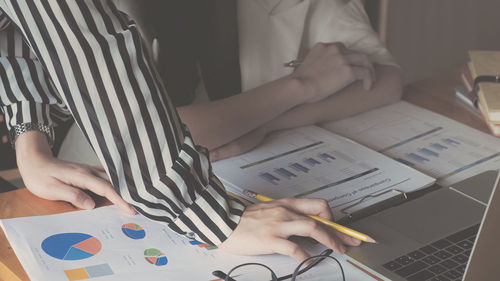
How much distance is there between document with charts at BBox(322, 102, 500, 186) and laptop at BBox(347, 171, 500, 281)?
0.07 m

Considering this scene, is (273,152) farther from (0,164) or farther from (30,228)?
(0,164)

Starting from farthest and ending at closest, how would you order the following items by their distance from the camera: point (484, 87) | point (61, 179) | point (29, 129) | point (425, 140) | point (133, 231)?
point (484, 87)
point (425, 140)
point (29, 129)
point (61, 179)
point (133, 231)

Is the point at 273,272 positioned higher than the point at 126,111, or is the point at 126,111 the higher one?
the point at 126,111

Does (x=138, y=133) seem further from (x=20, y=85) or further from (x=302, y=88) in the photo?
(x=302, y=88)

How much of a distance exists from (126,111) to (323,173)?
0.42 meters

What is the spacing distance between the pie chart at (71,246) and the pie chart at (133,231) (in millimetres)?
49

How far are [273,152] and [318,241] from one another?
14.1 inches

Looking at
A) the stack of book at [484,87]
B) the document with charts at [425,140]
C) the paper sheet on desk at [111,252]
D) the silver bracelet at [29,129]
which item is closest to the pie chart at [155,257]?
the paper sheet on desk at [111,252]

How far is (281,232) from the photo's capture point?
931 millimetres

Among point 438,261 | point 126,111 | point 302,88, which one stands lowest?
point 438,261

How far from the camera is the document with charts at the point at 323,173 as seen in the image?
1098 mm

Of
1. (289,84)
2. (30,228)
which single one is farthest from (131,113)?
(289,84)

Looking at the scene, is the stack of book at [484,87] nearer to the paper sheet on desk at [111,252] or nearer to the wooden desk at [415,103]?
the wooden desk at [415,103]

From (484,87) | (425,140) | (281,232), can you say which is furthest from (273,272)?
(484,87)
